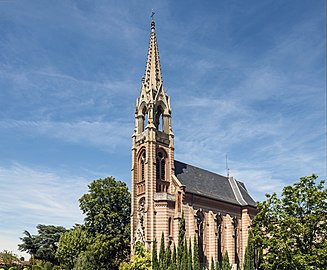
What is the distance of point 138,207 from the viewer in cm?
6159

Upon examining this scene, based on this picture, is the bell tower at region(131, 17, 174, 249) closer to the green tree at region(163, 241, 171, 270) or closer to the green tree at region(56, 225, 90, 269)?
the green tree at region(163, 241, 171, 270)

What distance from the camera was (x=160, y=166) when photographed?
62.0 metres

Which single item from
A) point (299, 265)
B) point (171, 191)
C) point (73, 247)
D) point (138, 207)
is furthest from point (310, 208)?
point (73, 247)

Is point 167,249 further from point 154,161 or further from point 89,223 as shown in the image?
point 89,223

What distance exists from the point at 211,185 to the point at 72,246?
87.2 ft

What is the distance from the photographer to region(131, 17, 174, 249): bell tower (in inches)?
2286

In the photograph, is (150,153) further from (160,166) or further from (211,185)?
(211,185)

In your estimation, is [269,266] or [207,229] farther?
[207,229]

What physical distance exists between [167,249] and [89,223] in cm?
1948

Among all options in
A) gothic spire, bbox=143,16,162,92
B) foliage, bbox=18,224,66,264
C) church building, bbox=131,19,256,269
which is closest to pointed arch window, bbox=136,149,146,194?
church building, bbox=131,19,256,269

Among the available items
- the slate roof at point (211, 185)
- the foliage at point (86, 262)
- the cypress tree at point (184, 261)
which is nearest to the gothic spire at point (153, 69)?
the slate roof at point (211, 185)

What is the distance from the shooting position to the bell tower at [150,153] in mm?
58062

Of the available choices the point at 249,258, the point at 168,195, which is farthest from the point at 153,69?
the point at 249,258

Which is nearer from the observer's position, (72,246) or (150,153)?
(150,153)
